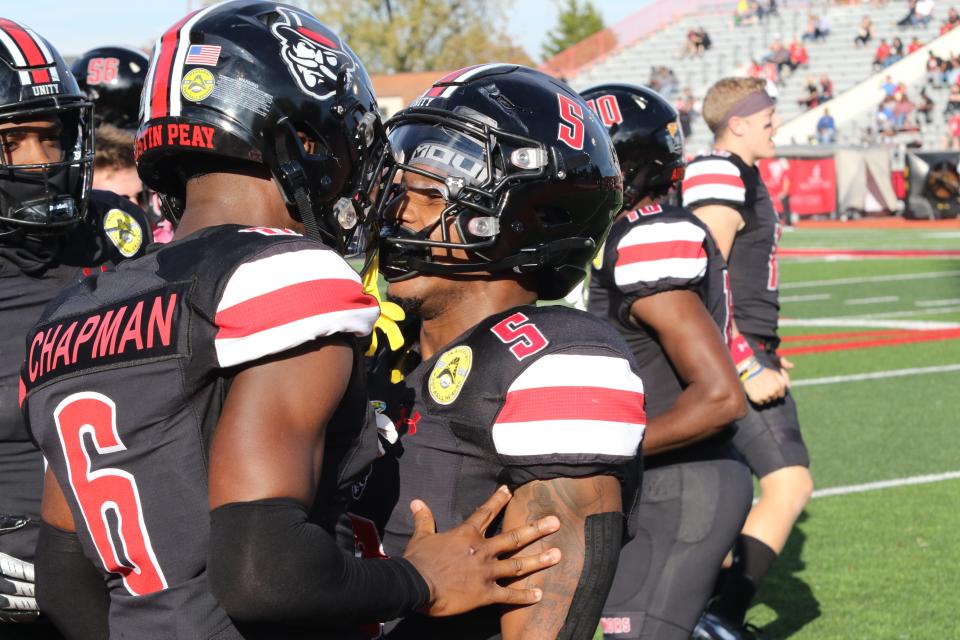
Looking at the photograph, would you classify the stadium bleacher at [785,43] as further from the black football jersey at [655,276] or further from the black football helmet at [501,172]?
the black football helmet at [501,172]

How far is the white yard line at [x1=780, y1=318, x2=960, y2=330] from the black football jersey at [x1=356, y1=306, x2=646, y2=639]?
1052cm

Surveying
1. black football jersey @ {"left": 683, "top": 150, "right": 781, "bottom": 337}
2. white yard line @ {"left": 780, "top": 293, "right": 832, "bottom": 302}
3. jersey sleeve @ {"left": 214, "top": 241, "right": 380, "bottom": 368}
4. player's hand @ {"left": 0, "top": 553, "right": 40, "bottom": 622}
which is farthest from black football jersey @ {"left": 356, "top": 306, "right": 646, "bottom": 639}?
white yard line @ {"left": 780, "top": 293, "right": 832, "bottom": 302}

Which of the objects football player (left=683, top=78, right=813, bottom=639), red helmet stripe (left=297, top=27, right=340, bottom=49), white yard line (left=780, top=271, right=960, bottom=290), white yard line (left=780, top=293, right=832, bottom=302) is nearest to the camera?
red helmet stripe (left=297, top=27, right=340, bottom=49)

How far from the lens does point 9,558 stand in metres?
2.81

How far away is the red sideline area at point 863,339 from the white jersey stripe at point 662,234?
295 inches

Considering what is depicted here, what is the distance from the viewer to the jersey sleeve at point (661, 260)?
3.22 metres

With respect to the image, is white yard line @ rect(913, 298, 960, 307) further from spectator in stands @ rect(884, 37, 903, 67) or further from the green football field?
spectator in stands @ rect(884, 37, 903, 67)

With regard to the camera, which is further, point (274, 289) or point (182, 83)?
point (182, 83)

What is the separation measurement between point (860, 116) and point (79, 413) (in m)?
33.8

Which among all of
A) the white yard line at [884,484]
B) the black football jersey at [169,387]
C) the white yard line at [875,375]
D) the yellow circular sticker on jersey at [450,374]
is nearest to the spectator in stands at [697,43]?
the white yard line at [875,375]

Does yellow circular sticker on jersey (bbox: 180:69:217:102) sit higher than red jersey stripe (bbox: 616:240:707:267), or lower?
higher

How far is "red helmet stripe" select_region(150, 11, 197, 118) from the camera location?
191 centimetres

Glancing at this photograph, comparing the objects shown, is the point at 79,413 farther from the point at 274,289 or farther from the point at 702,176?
the point at 702,176

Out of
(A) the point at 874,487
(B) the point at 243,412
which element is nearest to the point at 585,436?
(B) the point at 243,412
